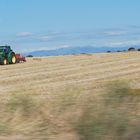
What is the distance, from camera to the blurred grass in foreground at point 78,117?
9.10m

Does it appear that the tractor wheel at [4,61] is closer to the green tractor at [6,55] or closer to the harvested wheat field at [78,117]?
the green tractor at [6,55]

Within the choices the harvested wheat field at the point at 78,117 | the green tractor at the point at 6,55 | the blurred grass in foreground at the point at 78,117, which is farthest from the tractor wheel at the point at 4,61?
the blurred grass in foreground at the point at 78,117

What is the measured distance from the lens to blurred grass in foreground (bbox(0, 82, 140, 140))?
910 centimetres

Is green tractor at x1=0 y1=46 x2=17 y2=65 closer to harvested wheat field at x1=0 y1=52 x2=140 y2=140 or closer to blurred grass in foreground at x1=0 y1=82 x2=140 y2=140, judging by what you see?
harvested wheat field at x1=0 y1=52 x2=140 y2=140

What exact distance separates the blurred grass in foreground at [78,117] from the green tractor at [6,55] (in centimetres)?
2780

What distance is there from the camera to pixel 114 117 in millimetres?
9250

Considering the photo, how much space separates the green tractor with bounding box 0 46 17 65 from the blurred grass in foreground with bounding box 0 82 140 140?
27.8 metres

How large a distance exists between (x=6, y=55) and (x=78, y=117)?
30385mm

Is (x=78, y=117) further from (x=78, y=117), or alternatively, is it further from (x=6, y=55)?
(x=6, y=55)

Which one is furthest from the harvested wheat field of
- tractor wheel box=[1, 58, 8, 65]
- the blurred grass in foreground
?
tractor wheel box=[1, 58, 8, 65]

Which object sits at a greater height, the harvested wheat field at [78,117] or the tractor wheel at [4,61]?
the tractor wheel at [4,61]

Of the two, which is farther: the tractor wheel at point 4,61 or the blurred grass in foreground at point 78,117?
the tractor wheel at point 4,61

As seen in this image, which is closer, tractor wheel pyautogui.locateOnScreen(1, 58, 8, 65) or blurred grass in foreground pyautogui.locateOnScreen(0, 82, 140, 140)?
blurred grass in foreground pyautogui.locateOnScreen(0, 82, 140, 140)

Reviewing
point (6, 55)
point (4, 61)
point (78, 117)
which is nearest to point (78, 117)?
point (78, 117)
